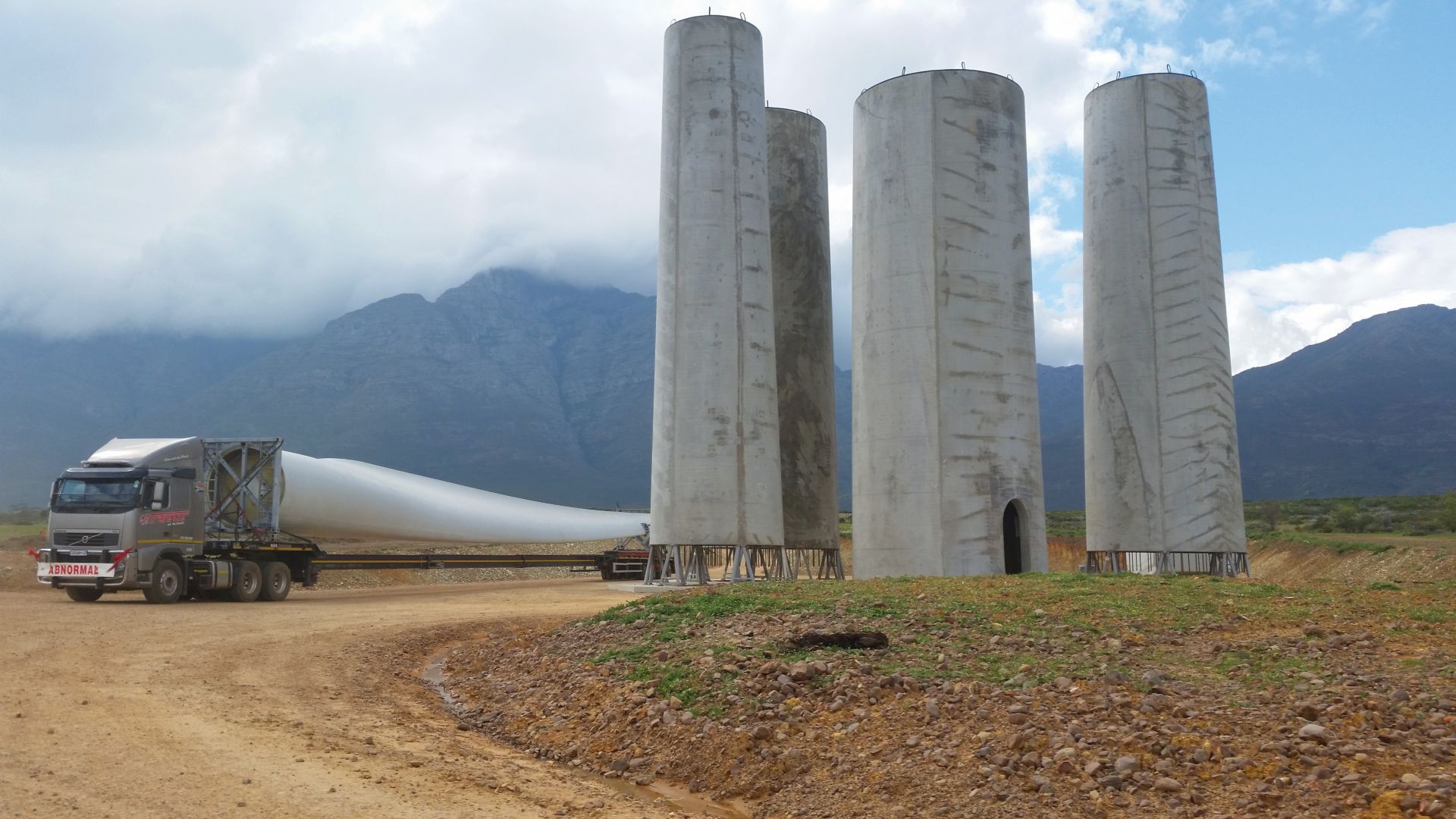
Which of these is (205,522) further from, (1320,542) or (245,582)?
(1320,542)

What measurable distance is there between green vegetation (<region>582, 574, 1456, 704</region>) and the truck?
1530cm

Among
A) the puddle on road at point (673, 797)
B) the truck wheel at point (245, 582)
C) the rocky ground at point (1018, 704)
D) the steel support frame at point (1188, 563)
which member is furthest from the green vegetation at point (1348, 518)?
the puddle on road at point (673, 797)

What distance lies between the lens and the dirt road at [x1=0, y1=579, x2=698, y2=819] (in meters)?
9.34

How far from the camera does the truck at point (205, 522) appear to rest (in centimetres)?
2770

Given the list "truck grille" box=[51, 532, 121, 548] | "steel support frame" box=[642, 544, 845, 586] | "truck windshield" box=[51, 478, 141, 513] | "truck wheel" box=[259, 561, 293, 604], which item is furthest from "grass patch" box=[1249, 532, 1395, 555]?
"truck grille" box=[51, 532, 121, 548]

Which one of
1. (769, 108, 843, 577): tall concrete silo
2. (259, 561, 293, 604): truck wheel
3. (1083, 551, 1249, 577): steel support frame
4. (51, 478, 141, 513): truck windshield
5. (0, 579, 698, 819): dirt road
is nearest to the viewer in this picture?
(0, 579, 698, 819): dirt road

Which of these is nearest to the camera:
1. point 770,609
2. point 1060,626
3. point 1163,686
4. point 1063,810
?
point 1063,810

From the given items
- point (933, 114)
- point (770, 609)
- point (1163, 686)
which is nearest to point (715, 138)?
point (933, 114)

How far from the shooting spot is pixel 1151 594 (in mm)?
17484

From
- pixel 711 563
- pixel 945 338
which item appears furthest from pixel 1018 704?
pixel 711 563

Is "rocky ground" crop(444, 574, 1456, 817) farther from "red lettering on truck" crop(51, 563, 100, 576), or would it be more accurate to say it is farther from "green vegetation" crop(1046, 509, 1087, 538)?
"green vegetation" crop(1046, 509, 1087, 538)

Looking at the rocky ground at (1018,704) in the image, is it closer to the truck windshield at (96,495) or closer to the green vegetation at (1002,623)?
the green vegetation at (1002,623)

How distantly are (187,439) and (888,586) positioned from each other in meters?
20.0

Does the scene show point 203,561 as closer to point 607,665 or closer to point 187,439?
point 187,439
